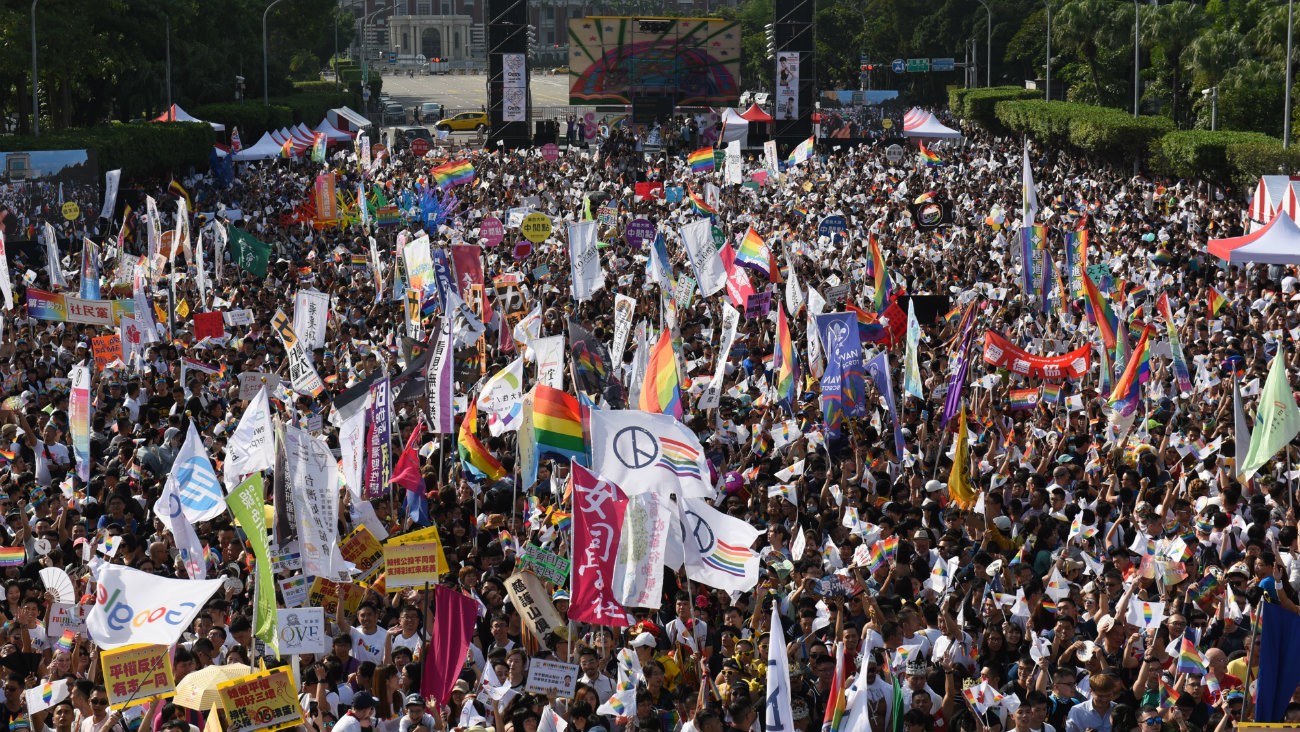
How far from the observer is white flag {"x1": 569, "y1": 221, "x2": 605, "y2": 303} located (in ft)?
71.0

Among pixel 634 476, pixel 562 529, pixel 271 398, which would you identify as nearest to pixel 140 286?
pixel 271 398

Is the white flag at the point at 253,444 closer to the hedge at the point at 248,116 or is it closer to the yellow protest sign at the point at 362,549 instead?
the yellow protest sign at the point at 362,549

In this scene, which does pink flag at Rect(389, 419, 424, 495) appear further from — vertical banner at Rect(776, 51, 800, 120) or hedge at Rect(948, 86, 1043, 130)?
hedge at Rect(948, 86, 1043, 130)

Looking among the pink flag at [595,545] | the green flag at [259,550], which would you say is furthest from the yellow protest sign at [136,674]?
the pink flag at [595,545]

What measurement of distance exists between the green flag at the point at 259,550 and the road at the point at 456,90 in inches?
3356

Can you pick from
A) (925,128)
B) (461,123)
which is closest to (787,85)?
(925,128)

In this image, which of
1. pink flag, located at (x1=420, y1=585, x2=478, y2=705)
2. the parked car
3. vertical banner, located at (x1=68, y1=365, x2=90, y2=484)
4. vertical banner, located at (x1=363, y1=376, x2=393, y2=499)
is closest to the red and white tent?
vertical banner, located at (x1=363, y1=376, x2=393, y2=499)

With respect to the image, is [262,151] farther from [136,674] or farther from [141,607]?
[136,674]

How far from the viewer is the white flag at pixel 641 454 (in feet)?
35.7

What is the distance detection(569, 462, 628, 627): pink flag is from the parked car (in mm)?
80697

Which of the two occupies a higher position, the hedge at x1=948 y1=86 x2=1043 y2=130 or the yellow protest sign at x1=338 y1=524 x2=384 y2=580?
the hedge at x1=948 y1=86 x2=1043 y2=130

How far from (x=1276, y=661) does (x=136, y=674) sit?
17.7 ft

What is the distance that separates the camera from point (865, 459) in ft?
45.7

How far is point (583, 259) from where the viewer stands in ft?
71.6
